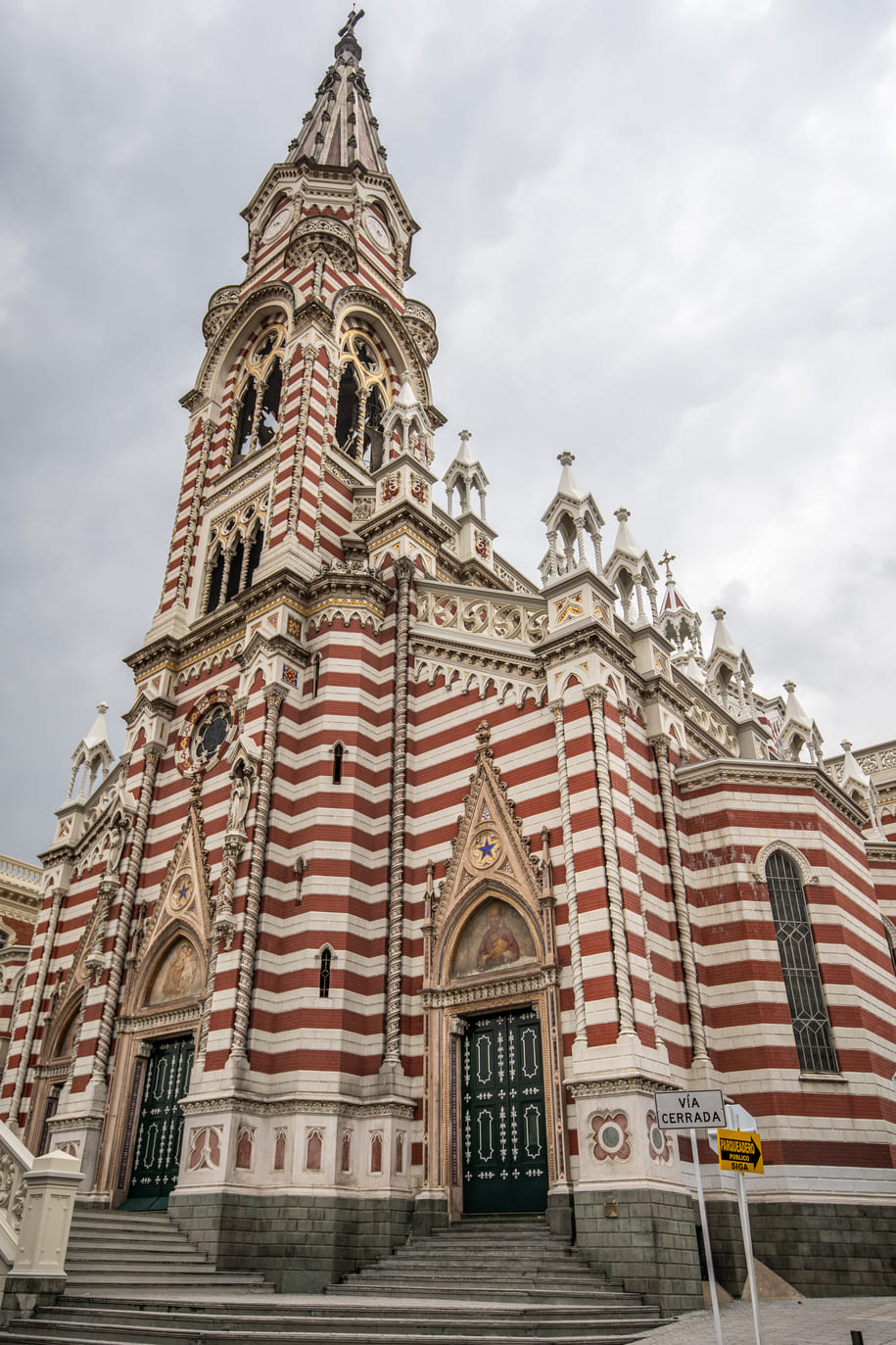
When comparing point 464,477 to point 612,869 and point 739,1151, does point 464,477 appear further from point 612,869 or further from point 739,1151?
point 739,1151

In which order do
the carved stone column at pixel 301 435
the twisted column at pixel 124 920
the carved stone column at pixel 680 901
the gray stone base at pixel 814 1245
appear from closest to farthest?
the gray stone base at pixel 814 1245 < the carved stone column at pixel 680 901 < the twisted column at pixel 124 920 < the carved stone column at pixel 301 435

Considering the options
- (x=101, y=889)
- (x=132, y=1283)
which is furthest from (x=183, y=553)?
(x=132, y=1283)

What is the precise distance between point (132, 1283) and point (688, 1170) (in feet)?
29.3

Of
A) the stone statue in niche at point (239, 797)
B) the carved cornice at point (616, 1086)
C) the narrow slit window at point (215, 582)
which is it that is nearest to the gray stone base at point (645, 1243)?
the carved cornice at point (616, 1086)

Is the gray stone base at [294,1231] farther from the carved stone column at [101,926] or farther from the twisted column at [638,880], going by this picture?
the carved stone column at [101,926]

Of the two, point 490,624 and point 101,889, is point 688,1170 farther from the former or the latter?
point 101,889

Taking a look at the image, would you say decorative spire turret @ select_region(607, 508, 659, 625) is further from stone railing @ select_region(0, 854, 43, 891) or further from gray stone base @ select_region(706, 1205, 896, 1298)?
stone railing @ select_region(0, 854, 43, 891)

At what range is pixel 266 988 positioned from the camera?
1912cm

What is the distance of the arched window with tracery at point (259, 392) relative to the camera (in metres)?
30.9

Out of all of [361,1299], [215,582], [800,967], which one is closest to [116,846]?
[215,582]

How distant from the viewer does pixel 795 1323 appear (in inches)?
465

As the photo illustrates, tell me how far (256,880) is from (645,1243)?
971cm

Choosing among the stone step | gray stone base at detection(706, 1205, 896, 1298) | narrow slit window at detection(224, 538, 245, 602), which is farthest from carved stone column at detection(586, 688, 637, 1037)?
narrow slit window at detection(224, 538, 245, 602)

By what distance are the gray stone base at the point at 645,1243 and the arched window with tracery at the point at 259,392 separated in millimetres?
Answer: 23375
